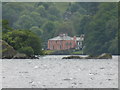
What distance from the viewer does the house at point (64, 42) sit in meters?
150

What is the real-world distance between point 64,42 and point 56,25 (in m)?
11.3

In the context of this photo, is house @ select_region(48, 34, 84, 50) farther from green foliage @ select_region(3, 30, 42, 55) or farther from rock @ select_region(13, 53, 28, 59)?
rock @ select_region(13, 53, 28, 59)

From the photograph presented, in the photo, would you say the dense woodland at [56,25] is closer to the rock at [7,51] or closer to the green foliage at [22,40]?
the green foliage at [22,40]

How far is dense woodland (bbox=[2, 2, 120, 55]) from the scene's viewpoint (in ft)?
323

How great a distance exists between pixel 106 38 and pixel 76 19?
39.9 meters

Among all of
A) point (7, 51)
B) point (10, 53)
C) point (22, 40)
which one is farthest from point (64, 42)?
point (10, 53)

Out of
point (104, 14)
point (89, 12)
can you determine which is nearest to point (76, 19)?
point (89, 12)

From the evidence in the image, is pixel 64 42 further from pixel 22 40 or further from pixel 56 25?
pixel 22 40

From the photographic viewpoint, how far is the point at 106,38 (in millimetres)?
128000

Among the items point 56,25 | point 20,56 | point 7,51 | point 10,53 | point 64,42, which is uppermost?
point 7,51

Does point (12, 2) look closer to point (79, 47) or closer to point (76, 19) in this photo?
point (76, 19)

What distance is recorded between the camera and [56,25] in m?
168

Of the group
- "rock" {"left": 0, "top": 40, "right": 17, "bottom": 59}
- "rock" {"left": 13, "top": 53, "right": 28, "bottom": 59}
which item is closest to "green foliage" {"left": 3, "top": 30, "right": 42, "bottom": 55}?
"rock" {"left": 0, "top": 40, "right": 17, "bottom": 59}

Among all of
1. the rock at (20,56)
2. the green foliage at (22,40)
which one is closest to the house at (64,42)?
the green foliage at (22,40)
